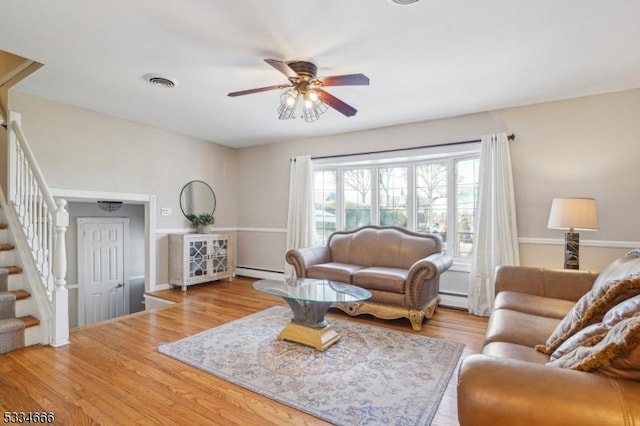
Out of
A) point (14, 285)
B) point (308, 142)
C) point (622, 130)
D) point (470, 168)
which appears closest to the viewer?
point (14, 285)

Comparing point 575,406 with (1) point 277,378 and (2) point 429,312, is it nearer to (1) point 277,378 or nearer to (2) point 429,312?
(1) point 277,378

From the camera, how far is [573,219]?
2.93 meters

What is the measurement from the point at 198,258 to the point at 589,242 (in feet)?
16.4

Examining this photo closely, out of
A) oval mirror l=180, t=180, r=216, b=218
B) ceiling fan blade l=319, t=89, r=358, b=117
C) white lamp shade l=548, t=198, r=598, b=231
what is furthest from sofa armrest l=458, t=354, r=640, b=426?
oval mirror l=180, t=180, r=216, b=218

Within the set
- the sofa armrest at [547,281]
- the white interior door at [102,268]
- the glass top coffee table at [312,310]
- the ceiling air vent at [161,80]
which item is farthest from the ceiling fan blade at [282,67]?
the white interior door at [102,268]

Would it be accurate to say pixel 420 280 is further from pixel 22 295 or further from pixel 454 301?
pixel 22 295

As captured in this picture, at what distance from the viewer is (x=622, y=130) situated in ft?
10.7

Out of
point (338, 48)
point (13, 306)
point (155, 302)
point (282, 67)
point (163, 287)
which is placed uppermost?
point (338, 48)

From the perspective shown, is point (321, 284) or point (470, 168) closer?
point (321, 284)

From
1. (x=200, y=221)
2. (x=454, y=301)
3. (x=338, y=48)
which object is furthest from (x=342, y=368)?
(x=200, y=221)

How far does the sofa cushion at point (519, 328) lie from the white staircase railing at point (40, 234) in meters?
A: 3.33

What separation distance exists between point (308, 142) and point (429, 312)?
10.5ft

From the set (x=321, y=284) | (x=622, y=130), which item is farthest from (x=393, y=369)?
(x=622, y=130)

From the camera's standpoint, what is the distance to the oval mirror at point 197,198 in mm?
5211
